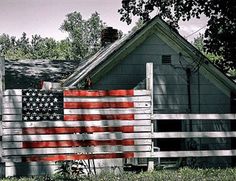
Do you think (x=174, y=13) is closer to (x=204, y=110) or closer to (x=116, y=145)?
(x=204, y=110)

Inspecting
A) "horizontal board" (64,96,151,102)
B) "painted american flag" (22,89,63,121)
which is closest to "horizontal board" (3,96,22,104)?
"painted american flag" (22,89,63,121)

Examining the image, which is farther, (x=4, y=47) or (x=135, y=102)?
(x=4, y=47)

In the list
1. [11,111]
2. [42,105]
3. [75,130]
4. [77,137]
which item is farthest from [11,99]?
[77,137]

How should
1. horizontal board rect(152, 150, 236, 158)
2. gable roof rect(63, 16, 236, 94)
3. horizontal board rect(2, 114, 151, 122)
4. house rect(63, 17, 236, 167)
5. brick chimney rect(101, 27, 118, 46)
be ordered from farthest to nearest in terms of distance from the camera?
brick chimney rect(101, 27, 118, 46)
house rect(63, 17, 236, 167)
gable roof rect(63, 16, 236, 94)
horizontal board rect(152, 150, 236, 158)
horizontal board rect(2, 114, 151, 122)

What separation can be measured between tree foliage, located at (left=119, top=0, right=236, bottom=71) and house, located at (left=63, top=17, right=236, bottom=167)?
96.2 inches

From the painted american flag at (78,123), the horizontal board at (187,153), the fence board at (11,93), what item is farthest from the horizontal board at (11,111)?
the horizontal board at (187,153)

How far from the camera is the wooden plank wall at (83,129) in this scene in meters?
9.94

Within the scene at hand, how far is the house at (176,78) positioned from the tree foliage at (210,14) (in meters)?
2.44

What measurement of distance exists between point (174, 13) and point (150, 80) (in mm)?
9825

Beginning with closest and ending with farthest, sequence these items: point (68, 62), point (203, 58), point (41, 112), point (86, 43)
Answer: point (41, 112) < point (203, 58) < point (68, 62) < point (86, 43)

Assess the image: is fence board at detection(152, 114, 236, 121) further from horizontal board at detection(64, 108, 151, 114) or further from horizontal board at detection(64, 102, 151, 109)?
horizontal board at detection(64, 102, 151, 109)

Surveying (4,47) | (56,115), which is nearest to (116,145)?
(56,115)

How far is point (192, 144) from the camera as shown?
16.5m

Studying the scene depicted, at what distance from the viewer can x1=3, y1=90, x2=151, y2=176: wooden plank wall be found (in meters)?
9.94
